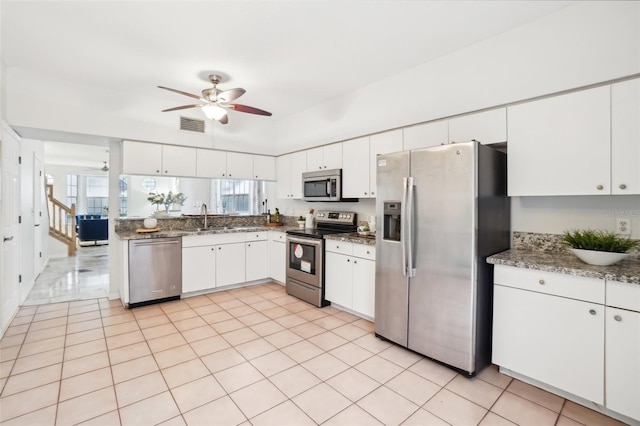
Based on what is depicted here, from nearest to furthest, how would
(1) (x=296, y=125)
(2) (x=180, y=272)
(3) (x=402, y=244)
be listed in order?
(3) (x=402, y=244)
(2) (x=180, y=272)
(1) (x=296, y=125)

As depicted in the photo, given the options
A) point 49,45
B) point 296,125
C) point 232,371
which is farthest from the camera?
point 296,125

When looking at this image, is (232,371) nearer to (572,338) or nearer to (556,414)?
(556,414)

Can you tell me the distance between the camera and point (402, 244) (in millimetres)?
2578

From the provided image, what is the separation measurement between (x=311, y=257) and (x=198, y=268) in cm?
159

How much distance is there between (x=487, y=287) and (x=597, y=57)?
5.96 ft

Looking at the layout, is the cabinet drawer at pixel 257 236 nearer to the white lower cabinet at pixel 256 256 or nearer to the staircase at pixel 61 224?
the white lower cabinet at pixel 256 256

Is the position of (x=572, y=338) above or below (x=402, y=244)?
below

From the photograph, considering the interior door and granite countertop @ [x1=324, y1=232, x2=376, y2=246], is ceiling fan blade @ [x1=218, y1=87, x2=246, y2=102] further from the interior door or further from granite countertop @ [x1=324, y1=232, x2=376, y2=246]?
the interior door

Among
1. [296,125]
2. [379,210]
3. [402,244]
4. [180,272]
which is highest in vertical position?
[296,125]

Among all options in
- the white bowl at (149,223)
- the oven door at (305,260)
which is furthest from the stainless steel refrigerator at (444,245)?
Answer: the white bowl at (149,223)

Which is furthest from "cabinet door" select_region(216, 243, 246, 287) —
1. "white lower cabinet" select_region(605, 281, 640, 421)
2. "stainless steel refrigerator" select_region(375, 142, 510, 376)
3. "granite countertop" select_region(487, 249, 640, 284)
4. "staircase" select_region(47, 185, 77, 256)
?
"staircase" select_region(47, 185, 77, 256)

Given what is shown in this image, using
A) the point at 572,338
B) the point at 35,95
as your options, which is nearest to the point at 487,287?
the point at 572,338

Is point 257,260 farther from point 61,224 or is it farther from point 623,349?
point 61,224

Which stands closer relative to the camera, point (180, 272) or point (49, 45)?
point (49, 45)
